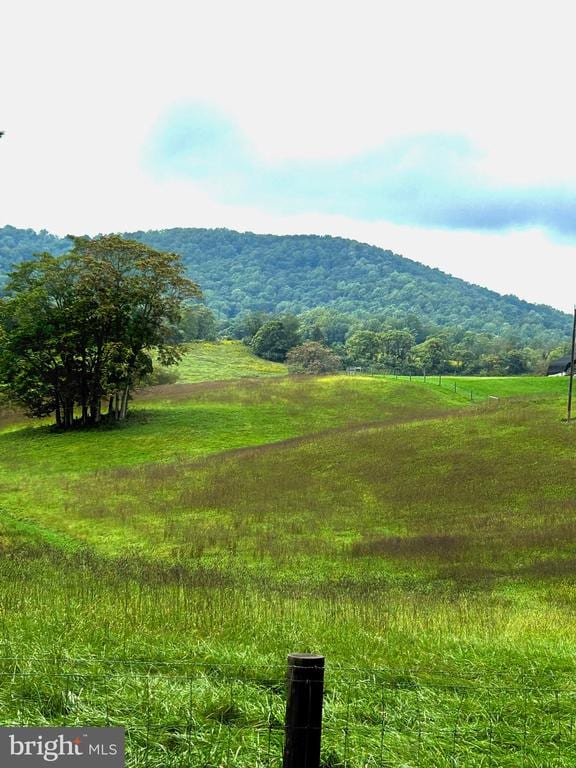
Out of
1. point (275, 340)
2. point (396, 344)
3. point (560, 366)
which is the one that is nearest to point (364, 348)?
point (396, 344)

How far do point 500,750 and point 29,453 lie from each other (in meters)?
50.4

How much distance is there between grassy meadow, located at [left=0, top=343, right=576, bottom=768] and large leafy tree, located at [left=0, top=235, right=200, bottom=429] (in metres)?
4.90

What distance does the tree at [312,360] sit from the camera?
122125 millimetres

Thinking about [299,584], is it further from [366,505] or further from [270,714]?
[270,714]

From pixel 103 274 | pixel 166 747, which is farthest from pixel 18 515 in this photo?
pixel 103 274

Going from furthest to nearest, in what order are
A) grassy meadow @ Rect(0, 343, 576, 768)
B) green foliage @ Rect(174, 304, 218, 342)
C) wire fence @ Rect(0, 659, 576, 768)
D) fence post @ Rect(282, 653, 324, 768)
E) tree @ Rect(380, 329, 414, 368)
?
green foliage @ Rect(174, 304, 218, 342) < tree @ Rect(380, 329, 414, 368) < grassy meadow @ Rect(0, 343, 576, 768) < wire fence @ Rect(0, 659, 576, 768) < fence post @ Rect(282, 653, 324, 768)

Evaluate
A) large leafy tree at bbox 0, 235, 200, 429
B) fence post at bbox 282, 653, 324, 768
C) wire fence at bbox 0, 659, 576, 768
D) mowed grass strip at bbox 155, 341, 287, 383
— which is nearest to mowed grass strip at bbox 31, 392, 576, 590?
wire fence at bbox 0, 659, 576, 768

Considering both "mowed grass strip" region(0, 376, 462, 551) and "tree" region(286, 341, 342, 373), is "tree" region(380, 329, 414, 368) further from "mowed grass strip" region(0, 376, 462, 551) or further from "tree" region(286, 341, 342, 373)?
"mowed grass strip" region(0, 376, 462, 551)

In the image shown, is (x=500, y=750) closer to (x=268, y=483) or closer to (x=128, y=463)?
(x=268, y=483)

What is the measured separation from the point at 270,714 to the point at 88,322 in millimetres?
57103

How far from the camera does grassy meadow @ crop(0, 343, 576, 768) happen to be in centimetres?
682

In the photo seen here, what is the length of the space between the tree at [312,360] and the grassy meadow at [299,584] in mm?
61950

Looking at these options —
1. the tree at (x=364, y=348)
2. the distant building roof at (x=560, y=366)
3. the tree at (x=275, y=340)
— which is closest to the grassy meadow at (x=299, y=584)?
the distant building roof at (x=560, y=366)

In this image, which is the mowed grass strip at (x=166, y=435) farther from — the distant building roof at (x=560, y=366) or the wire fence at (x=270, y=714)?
the distant building roof at (x=560, y=366)
